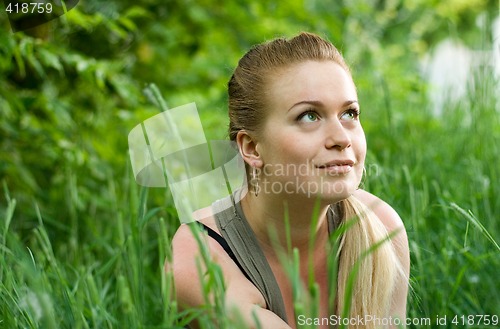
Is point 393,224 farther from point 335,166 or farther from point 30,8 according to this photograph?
point 30,8

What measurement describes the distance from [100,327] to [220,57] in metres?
2.57

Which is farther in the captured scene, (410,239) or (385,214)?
(410,239)

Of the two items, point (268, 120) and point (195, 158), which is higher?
point (268, 120)

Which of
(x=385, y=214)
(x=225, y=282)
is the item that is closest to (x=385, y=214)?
(x=385, y=214)

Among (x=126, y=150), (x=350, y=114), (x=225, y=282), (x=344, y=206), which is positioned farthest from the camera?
(x=126, y=150)

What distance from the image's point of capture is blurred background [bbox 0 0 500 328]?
1.61m

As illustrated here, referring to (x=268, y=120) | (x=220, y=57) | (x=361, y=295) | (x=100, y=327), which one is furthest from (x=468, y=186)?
(x=220, y=57)

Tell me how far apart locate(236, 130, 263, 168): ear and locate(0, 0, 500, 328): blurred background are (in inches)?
10.1

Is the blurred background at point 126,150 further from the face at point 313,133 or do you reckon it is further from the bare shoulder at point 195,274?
the face at point 313,133

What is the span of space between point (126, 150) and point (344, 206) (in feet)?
4.87

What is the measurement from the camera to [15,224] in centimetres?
252

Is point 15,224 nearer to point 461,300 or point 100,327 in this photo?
point 100,327

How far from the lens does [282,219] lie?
5.32 ft

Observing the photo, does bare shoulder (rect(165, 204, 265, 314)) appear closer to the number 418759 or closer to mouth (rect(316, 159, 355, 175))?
mouth (rect(316, 159, 355, 175))
